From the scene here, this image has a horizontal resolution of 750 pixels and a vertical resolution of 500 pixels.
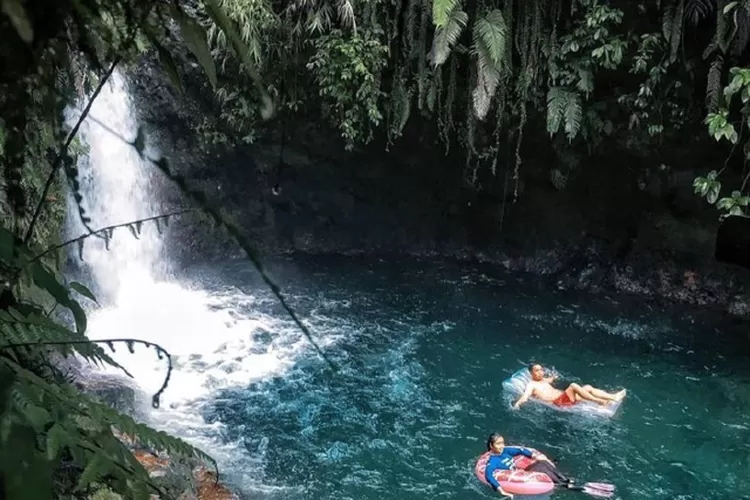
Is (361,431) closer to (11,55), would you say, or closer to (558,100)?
(558,100)

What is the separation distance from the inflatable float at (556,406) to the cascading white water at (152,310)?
2641 mm

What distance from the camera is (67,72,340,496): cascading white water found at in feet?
24.1

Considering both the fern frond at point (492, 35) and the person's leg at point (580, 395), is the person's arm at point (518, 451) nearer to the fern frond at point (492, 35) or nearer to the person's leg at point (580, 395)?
the person's leg at point (580, 395)

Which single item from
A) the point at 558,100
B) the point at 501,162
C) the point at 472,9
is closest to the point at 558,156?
the point at 501,162

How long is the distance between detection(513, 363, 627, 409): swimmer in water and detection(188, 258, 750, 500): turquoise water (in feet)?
0.47

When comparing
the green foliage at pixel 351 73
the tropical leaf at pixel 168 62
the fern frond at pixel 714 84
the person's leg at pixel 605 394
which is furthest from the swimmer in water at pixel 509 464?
the green foliage at pixel 351 73

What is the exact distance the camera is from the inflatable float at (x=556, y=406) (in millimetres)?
7079

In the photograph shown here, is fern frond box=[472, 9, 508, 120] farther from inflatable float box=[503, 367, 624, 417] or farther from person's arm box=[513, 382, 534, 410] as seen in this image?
person's arm box=[513, 382, 534, 410]

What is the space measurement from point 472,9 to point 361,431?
5681 mm

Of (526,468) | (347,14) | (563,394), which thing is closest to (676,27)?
(347,14)

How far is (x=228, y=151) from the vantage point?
10.9 meters

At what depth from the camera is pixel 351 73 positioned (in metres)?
8.87

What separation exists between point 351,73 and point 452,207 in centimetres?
350

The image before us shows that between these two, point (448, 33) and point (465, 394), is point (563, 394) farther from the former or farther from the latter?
point (448, 33)
